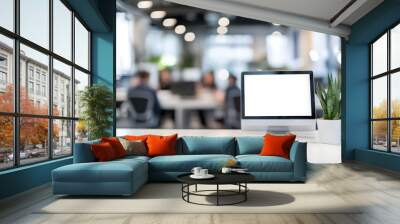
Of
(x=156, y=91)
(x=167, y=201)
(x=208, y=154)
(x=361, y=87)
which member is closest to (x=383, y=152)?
(x=361, y=87)

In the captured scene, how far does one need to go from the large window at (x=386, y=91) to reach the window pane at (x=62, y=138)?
562 cm

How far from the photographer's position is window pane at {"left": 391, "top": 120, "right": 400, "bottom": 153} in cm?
746

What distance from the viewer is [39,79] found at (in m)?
5.80

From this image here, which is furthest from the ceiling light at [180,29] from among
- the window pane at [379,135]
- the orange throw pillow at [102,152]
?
the orange throw pillow at [102,152]

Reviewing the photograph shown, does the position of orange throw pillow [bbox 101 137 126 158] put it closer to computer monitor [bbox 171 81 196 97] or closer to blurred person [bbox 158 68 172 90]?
computer monitor [bbox 171 81 196 97]

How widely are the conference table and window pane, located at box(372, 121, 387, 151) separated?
128 inches

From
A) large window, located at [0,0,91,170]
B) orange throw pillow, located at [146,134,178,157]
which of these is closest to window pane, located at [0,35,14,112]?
large window, located at [0,0,91,170]

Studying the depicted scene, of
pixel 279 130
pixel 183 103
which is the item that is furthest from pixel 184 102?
pixel 279 130

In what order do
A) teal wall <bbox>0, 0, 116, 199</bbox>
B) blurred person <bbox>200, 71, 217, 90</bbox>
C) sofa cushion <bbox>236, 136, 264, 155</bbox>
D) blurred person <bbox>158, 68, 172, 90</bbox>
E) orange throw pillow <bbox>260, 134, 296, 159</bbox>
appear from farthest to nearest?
blurred person <bbox>200, 71, 217, 90</bbox> → blurred person <bbox>158, 68, 172, 90</bbox> → sofa cushion <bbox>236, 136, 264, 155</bbox> → orange throw pillow <bbox>260, 134, 296, 159</bbox> → teal wall <bbox>0, 0, 116, 199</bbox>

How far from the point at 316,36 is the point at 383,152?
615 centimetres

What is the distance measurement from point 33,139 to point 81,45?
278 centimetres

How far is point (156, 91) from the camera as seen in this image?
349 inches

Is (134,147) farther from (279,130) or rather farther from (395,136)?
(395,136)

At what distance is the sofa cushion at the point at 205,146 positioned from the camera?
6359 mm
